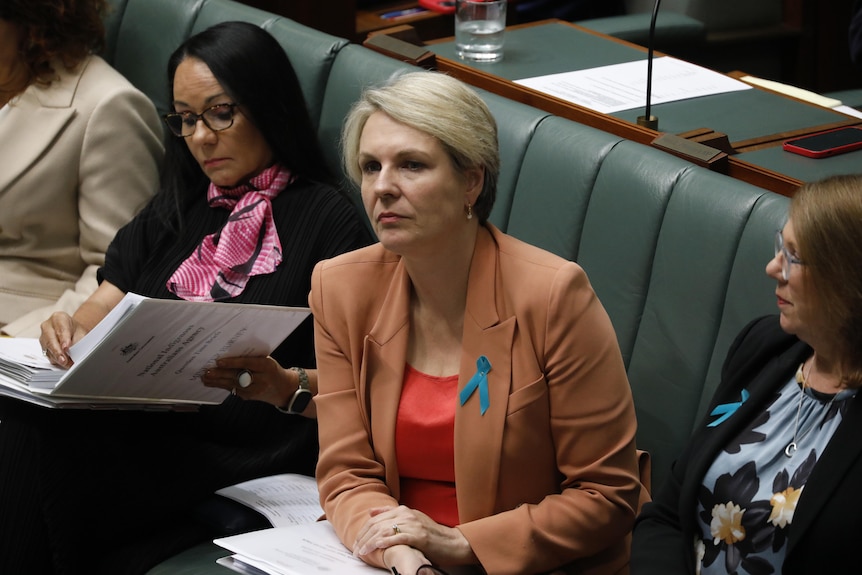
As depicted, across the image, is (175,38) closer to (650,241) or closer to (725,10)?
(650,241)

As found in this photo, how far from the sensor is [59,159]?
2.71 metres

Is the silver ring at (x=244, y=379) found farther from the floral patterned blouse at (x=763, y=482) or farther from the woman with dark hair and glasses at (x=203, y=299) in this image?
the floral patterned blouse at (x=763, y=482)

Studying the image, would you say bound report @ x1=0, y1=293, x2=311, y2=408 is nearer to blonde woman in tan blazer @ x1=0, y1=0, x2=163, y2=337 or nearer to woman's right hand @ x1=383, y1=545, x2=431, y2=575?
woman's right hand @ x1=383, y1=545, x2=431, y2=575

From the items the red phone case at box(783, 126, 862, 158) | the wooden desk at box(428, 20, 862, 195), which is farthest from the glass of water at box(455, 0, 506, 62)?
the red phone case at box(783, 126, 862, 158)

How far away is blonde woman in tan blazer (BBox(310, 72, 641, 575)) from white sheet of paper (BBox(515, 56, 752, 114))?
2.24ft

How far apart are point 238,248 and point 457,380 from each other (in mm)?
720

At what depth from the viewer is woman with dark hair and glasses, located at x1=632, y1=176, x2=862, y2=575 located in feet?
4.48

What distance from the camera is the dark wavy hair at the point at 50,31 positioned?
2748 mm

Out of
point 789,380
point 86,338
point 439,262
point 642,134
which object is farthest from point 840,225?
point 86,338

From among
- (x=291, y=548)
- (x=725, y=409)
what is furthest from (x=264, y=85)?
(x=725, y=409)

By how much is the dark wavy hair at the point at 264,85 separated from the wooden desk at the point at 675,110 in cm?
44

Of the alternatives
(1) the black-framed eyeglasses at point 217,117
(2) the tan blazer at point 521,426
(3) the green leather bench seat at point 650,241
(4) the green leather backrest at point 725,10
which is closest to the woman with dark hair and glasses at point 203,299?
(1) the black-framed eyeglasses at point 217,117

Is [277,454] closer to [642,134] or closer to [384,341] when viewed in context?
[384,341]

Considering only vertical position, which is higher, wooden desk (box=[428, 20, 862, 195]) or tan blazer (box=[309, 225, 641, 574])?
wooden desk (box=[428, 20, 862, 195])
